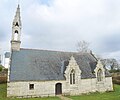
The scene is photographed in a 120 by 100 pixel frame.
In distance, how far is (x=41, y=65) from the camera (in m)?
35.8

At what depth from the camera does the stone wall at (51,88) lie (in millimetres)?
31469

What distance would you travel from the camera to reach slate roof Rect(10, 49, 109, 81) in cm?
3300

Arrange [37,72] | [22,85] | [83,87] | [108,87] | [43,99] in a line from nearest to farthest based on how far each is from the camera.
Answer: [43,99] < [22,85] < [37,72] < [83,87] < [108,87]

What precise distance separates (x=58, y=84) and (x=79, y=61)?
8157 mm

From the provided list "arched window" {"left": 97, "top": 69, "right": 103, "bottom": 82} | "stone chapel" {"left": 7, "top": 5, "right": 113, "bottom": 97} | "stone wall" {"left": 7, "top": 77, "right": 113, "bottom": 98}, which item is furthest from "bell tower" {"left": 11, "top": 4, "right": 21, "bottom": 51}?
"arched window" {"left": 97, "top": 69, "right": 103, "bottom": 82}

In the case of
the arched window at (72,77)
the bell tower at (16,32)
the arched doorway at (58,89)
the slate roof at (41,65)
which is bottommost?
the arched doorway at (58,89)

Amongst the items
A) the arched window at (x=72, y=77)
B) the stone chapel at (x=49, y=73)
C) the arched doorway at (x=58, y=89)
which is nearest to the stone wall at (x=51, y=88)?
the stone chapel at (x=49, y=73)

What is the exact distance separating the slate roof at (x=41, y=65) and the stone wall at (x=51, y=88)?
0.88 meters

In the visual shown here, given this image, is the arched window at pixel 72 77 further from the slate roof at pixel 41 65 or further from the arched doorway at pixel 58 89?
the arched doorway at pixel 58 89

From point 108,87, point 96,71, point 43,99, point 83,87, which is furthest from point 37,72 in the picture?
point 108,87

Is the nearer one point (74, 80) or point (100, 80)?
point (74, 80)

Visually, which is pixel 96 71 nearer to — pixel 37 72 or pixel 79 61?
pixel 79 61

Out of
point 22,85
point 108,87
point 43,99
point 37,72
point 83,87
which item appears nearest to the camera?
point 43,99

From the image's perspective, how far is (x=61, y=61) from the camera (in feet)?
127
